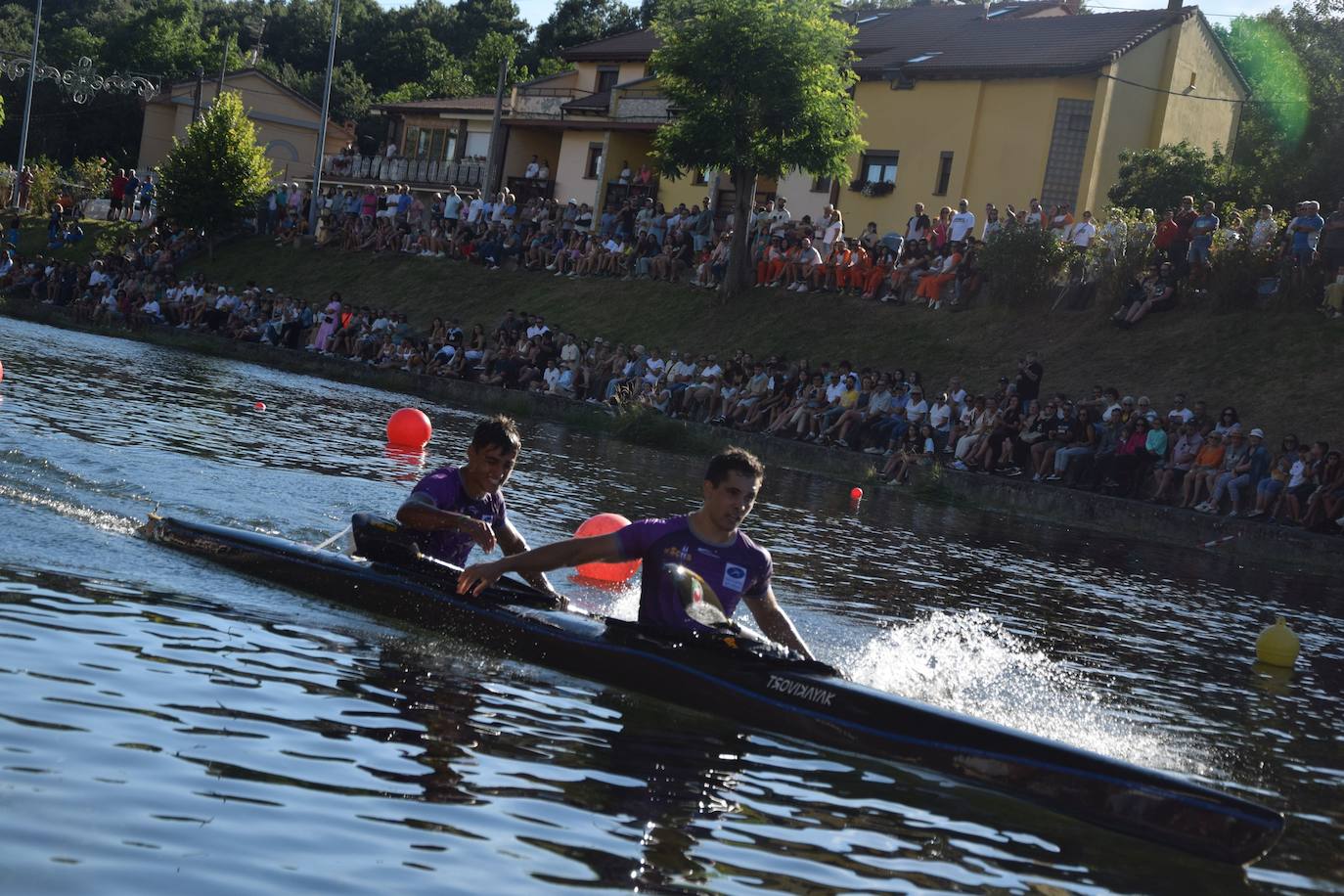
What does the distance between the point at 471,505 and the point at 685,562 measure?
1.82m

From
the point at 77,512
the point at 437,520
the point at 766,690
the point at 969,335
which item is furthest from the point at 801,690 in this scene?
the point at 969,335

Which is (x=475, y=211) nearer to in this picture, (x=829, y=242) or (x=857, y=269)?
(x=829, y=242)

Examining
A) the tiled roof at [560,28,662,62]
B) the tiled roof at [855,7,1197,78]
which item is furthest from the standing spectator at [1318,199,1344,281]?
the tiled roof at [560,28,662,62]

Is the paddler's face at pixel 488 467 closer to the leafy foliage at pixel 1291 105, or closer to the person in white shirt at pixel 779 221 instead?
the person in white shirt at pixel 779 221

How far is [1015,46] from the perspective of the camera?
42.4 metres

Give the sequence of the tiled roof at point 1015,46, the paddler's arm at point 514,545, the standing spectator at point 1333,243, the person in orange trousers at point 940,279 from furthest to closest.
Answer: the tiled roof at point 1015,46
the person in orange trousers at point 940,279
the standing spectator at point 1333,243
the paddler's arm at point 514,545

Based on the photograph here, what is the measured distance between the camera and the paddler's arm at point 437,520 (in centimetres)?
889

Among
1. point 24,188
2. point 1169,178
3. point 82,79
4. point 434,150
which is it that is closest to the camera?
point 1169,178

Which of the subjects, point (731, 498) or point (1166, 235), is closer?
point (731, 498)

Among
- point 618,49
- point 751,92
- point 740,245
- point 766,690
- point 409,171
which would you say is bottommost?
point 766,690

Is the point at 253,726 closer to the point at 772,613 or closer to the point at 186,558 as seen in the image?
the point at 772,613

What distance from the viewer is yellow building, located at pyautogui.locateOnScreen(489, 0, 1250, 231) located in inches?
1544

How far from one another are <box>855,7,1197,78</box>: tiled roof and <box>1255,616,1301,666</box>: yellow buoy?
27.3 metres

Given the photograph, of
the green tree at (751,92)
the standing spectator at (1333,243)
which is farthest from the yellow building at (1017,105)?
the standing spectator at (1333,243)
